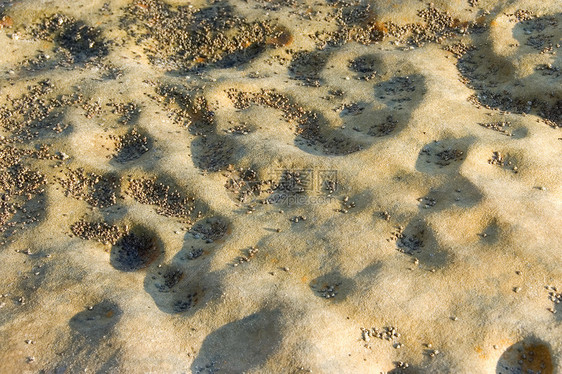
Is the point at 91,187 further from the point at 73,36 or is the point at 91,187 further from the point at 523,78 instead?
the point at 523,78

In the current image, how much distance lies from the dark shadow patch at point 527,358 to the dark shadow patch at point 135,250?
8.87m

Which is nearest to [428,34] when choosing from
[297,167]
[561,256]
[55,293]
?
[297,167]

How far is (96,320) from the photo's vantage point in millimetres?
11602

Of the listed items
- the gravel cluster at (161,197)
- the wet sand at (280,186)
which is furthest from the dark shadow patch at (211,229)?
the gravel cluster at (161,197)

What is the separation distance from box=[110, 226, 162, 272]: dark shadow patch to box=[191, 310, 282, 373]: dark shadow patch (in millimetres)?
3257

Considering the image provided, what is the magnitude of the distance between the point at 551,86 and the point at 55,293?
16.7 meters

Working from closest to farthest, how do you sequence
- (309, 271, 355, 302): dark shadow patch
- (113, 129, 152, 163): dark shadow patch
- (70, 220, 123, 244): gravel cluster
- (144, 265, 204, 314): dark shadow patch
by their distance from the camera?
1. (309, 271, 355, 302): dark shadow patch
2. (144, 265, 204, 314): dark shadow patch
3. (70, 220, 123, 244): gravel cluster
4. (113, 129, 152, 163): dark shadow patch

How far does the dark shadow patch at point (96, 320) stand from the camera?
11.1 metres

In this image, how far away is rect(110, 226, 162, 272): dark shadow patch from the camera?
13.2 m

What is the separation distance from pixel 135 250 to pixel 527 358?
399 inches

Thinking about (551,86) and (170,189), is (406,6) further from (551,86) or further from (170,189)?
(170,189)

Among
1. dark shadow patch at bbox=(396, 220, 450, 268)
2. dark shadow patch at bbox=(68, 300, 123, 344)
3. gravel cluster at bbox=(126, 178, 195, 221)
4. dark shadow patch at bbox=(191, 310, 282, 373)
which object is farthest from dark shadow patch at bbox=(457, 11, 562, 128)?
dark shadow patch at bbox=(68, 300, 123, 344)

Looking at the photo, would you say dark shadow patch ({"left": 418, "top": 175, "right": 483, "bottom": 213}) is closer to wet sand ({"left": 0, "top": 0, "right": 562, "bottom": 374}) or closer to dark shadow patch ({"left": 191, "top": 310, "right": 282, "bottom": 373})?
wet sand ({"left": 0, "top": 0, "right": 562, "bottom": 374})

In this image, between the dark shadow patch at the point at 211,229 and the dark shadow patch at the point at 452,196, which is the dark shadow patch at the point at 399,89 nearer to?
the dark shadow patch at the point at 452,196
